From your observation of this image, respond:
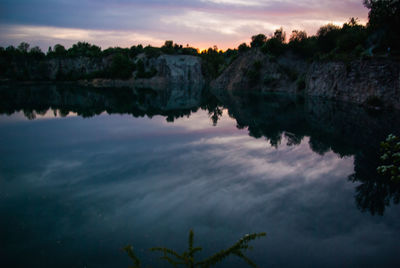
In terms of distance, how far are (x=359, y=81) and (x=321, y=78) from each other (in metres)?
14.9

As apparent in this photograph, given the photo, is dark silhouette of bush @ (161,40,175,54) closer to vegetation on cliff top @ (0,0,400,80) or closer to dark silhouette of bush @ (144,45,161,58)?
vegetation on cliff top @ (0,0,400,80)

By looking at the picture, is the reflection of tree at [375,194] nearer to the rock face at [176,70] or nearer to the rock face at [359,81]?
the rock face at [359,81]

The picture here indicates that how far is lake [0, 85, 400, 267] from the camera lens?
25.3ft

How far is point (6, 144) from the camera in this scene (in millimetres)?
19578

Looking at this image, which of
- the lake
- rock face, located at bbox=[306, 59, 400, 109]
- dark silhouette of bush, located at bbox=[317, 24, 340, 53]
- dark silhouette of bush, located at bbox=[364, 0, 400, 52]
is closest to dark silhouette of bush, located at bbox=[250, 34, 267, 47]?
dark silhouette of bush, located at bbox=[317, 24, 340, 53]

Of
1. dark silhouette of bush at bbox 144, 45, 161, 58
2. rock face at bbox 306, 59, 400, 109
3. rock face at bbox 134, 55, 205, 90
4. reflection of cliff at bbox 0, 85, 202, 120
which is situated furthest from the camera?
dark silhouette of bush at bbox 144, 45, 161, 58

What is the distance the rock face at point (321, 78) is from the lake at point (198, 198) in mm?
16202

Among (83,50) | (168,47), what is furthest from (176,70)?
(83,50)

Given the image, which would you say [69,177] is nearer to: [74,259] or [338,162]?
[74,259]

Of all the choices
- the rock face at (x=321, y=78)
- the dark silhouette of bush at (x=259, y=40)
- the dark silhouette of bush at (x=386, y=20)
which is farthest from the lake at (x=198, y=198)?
the dark silhouette of bush at (x=259, y=40)

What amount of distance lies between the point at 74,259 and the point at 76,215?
2.48m

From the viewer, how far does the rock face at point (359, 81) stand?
33781 mm

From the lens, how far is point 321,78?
54.6 m

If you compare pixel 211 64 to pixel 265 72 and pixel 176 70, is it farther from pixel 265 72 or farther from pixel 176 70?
pixel 265 72
